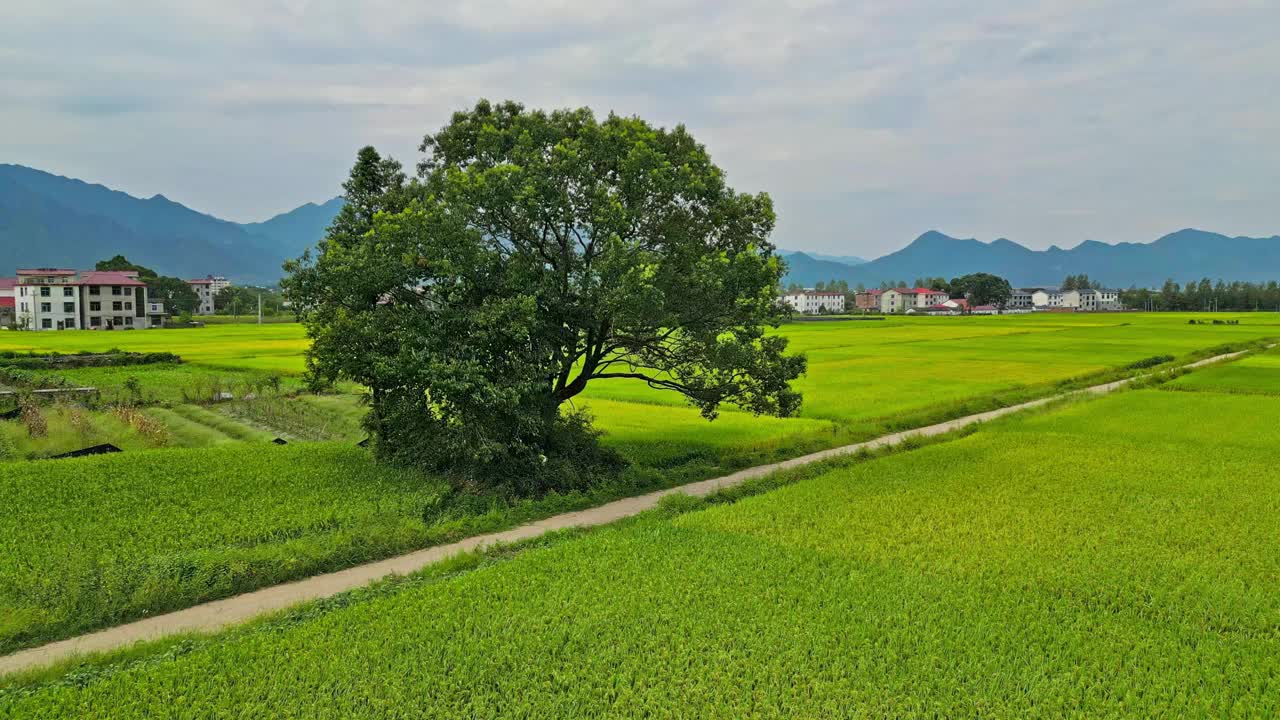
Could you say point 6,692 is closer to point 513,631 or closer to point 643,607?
point 513,631

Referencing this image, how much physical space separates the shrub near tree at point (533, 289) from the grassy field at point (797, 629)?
432cm

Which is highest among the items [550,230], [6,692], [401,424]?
[550,230]

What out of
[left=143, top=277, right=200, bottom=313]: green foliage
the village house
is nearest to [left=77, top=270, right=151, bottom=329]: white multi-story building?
the village house

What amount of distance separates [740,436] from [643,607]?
1519 cm

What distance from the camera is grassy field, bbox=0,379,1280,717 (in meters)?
7.73

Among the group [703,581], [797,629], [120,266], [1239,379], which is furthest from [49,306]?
[1239,379]

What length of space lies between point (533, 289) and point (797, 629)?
971 cm

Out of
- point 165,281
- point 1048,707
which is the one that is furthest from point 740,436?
point 165,281

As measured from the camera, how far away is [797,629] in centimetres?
920

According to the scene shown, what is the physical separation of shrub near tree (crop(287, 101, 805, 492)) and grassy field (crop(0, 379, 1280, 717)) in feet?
14.2

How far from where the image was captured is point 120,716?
739 centimetres

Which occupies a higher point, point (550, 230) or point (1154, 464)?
point (550, 230)

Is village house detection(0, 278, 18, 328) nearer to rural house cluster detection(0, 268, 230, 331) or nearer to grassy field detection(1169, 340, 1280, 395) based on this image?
rural house cluster detection(0, 268, 230, 331)

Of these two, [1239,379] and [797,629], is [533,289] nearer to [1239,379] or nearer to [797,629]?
[797,629]
